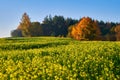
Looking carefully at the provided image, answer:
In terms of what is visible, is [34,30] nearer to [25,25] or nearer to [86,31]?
[25,25]

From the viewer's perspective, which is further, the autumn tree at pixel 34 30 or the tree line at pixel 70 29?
the autumn tree at pixel 34 30

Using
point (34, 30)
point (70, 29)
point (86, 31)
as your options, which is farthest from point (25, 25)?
point (86, 31)

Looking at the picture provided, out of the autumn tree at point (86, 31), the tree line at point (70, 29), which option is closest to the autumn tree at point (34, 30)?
the tree line at point (70, 29)

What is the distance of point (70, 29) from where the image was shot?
12075cm

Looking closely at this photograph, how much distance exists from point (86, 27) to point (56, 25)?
51.5 m

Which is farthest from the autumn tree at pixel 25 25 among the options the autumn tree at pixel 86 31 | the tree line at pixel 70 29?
the autumn tree at pixel 86 31

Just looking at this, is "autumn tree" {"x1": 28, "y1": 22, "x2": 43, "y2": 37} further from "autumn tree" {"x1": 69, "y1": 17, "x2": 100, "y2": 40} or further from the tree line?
"autumn tree" {"x1": 69, "y1": 17, "x2": 100, "y2": 40}

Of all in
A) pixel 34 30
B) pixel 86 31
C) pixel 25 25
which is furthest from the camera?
pixel 34 30

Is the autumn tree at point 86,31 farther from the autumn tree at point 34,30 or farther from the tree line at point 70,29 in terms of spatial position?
the autumn tree at point 34,30

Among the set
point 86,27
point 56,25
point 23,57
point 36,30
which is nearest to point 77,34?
point 86,27

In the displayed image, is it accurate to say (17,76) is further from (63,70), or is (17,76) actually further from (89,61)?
(89,61)

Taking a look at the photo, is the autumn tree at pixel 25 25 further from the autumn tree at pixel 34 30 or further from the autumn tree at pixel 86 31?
the autumn tree at pixel 86 31

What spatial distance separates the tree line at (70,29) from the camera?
94312 millimetres

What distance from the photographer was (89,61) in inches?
862
